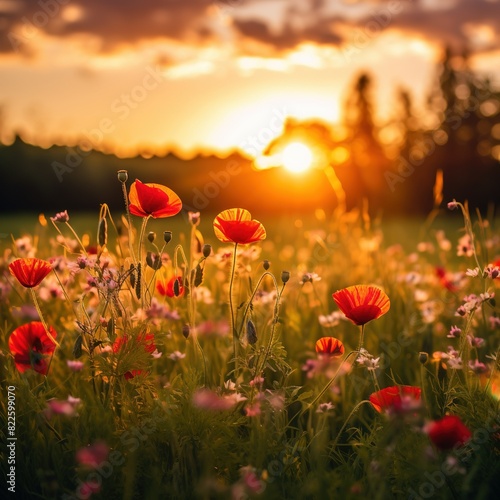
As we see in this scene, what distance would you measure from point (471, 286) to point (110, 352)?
7.88 feet

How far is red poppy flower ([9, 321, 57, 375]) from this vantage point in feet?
7.97

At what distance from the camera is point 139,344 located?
225cm

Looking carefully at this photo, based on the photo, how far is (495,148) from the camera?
103 feet

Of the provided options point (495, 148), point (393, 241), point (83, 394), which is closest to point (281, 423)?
point (83, 394)

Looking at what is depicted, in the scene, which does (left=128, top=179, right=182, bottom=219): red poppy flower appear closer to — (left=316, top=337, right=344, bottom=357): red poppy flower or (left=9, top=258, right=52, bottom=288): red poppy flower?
(left=9, top=258, right=52, bottom=288): red poppy flower

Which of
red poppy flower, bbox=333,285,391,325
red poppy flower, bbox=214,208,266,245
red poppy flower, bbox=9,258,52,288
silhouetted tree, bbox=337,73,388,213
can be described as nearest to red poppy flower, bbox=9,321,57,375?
red poppy flower, bbox=9,258,52,288

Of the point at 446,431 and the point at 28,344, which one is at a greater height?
the point at 28,344

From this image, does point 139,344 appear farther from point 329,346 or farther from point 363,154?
point 363,154

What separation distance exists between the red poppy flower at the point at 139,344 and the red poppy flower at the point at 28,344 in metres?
0.34

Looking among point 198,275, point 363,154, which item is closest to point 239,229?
point 198,275

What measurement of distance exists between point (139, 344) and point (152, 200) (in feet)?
1.69

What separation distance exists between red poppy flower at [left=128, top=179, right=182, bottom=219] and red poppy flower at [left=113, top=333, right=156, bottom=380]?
447mm

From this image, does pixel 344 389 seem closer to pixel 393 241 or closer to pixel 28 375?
pixel 28 375

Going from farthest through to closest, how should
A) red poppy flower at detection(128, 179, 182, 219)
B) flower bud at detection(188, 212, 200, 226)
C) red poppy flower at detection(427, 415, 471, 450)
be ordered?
1. flower bud at detection(188, 212, 200, 226)
2. red poppy flower at detection(128, 179, 182, 219)
3. red poppy flower at detection(427, 415, 471, 450)
